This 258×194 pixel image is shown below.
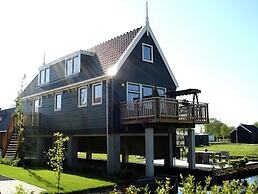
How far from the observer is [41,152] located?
27125mm

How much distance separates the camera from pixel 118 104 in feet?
63.5

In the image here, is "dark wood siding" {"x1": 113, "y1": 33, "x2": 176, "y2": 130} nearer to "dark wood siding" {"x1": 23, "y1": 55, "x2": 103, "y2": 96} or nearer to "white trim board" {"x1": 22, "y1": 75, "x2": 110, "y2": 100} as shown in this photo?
"white trim board" {"x1": 22, "y1": 75, "x2": 110, "y2": 100}

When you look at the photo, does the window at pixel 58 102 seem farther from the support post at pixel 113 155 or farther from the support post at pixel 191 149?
the support post at pixel 191 149

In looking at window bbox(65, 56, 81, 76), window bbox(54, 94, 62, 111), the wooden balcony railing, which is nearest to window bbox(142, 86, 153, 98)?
the wooden balcony railing

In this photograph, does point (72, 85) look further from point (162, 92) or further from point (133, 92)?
point (162, 92)

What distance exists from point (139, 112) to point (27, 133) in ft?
40.9

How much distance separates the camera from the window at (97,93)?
20.2m

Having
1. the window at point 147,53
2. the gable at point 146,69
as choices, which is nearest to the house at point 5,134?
the gable at point 146,69

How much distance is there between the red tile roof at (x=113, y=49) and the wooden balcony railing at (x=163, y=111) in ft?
10.1

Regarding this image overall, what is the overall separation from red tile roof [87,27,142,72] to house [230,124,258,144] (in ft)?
170

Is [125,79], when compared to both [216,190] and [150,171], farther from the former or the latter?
[216,190]

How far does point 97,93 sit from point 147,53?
455cm

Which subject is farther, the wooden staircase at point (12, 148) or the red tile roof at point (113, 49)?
the wooden staircase at point (12, 148)

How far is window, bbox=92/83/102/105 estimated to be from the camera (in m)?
20.2
